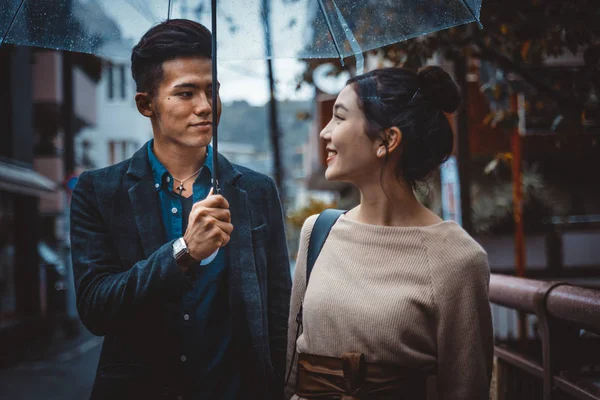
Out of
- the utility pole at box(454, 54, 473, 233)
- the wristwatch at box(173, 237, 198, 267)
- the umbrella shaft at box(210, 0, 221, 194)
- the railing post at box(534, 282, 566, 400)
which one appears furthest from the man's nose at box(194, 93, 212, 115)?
the utility pole at box(454, 54, 473, 233)

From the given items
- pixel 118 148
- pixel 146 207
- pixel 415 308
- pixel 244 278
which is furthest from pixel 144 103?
pixel 118 148

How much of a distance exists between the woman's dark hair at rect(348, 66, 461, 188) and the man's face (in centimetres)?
59

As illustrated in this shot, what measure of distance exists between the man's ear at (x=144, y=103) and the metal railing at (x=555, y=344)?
1.89m

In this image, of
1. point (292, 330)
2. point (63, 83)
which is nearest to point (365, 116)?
point (292, 330)

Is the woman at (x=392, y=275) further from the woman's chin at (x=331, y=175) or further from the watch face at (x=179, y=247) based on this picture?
the watch face at (x=179, y=247)

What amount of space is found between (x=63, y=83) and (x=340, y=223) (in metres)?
18.0

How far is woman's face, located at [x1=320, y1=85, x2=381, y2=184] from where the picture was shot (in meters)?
2.59

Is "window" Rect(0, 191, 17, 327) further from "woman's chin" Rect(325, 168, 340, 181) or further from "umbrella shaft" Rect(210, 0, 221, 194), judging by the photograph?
"umbrella shaft" Rect(210, 0, 221, 194)

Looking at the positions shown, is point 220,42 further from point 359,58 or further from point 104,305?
point 104,305

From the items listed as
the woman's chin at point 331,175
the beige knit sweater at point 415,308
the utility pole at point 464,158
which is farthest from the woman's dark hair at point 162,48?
the utility pole at point 464,158

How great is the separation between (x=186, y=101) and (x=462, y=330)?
1297mm

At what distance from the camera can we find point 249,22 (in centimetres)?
271

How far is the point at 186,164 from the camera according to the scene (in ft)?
8.71

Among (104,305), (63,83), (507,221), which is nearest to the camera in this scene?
(104,305)
